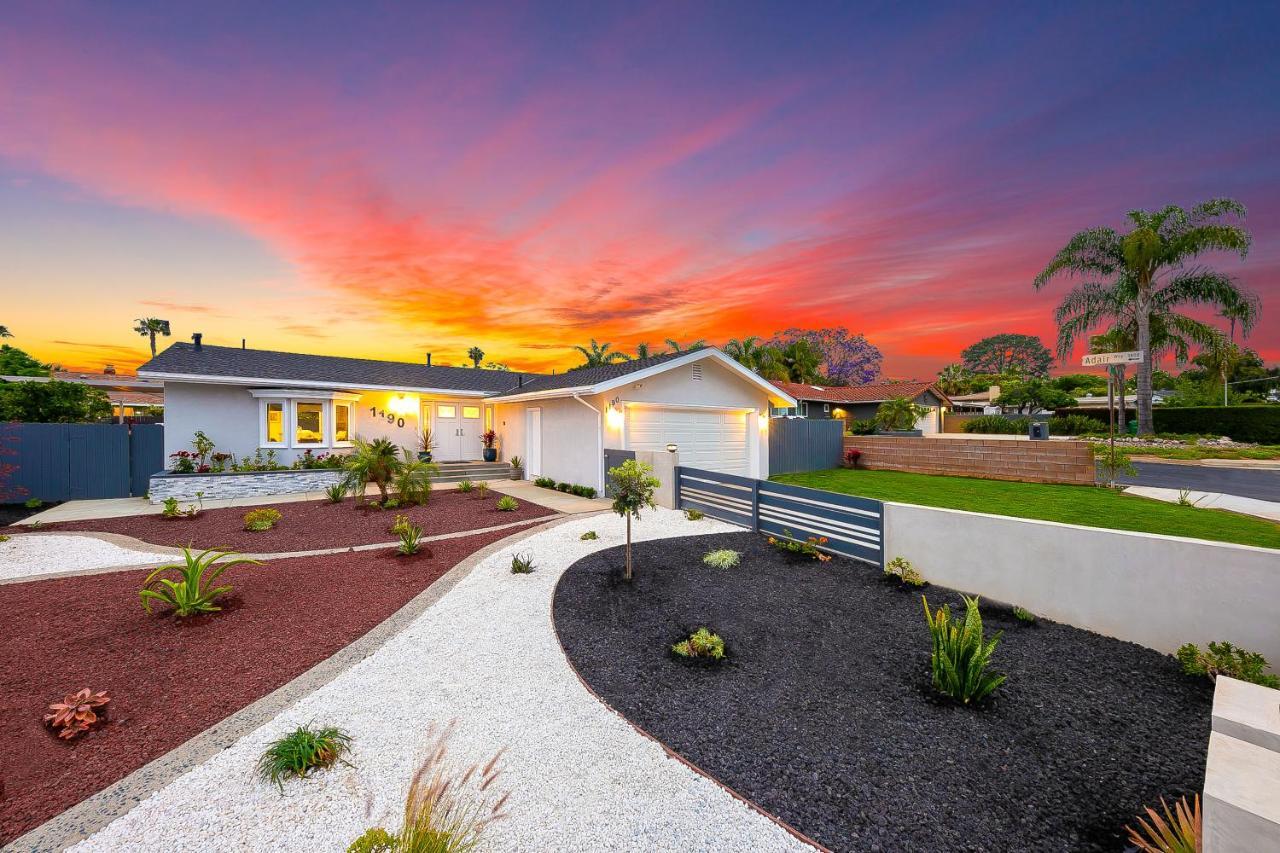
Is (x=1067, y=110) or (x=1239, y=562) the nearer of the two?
(x=1239, y=562)

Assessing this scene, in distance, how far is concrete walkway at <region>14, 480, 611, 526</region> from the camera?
9.65 meters

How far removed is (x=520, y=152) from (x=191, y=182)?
7190 mm

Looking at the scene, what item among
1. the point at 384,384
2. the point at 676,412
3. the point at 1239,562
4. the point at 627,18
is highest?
the point at 627,18

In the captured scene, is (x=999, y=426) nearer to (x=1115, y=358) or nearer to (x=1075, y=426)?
(x=1075, y=426)

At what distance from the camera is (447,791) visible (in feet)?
8.30

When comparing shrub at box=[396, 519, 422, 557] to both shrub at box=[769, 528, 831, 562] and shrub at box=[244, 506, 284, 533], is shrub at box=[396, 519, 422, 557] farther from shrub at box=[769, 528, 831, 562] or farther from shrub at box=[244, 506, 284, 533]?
shrub at box=[769, 528, 831, 562]

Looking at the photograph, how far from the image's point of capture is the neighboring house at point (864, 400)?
29500 millimetres

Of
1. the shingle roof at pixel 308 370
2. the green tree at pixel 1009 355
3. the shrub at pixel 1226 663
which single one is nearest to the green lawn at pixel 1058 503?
the shrub at pixel 1226 663

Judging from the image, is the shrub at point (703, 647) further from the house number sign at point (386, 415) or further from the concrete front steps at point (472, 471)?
the house number sign at point (386, 415)

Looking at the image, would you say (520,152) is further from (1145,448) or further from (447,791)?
(1145,448)

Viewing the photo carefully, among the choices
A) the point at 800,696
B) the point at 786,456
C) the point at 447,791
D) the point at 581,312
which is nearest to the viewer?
the point at 447,791

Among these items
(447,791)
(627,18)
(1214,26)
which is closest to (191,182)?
(627,18)

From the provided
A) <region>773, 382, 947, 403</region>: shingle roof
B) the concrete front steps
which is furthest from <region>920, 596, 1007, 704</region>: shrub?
<region>773, 382, 947, 403</region>: shingle roof

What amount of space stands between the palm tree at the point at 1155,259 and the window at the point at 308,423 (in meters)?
29.6
